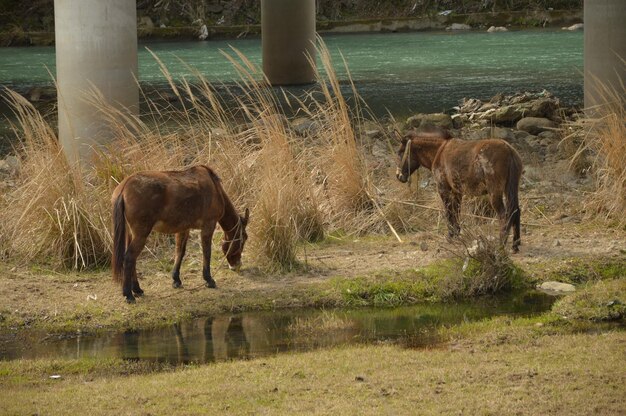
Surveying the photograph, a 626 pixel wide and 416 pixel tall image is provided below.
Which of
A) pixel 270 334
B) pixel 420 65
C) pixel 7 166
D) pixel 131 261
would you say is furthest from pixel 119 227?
pixel 420 65

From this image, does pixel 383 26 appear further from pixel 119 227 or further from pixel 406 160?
pixel 119 227

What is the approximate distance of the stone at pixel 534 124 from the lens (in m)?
19.5

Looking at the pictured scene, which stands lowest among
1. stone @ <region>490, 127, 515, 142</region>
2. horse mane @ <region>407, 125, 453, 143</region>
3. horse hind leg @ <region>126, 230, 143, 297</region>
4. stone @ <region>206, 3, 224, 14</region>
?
stone @ <region>206, 3, 224, 14</region>

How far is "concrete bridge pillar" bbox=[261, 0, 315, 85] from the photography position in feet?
103

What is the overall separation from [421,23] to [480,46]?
10.2 metres

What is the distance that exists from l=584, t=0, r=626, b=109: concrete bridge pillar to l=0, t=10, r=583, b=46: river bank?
27.9 meters

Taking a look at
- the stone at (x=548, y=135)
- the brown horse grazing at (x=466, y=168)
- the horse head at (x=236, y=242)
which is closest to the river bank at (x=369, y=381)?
the horse head at (x=236, y=242)

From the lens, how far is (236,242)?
36.4ft

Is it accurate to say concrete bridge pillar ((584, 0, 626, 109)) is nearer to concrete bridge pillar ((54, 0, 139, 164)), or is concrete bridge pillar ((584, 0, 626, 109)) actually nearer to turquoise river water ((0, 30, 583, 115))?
turquoise river water ((0, 30, 583, 115))

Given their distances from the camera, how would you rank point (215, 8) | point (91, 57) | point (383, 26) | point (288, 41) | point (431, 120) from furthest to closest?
point (215, 8), point (383, 26), point (288, 41), point (431, 120), point (91, 57)

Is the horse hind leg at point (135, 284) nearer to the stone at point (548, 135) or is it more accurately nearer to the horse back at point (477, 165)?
the horse back at point (477, 165)

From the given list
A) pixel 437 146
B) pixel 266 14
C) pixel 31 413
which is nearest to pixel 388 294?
pixel 437 146

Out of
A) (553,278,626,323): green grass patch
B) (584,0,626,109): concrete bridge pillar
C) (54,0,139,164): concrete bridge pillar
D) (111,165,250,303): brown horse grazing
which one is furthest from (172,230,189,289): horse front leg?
(584,0,626,109): concrete bridge pillar

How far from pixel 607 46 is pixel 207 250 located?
10.8 metres
